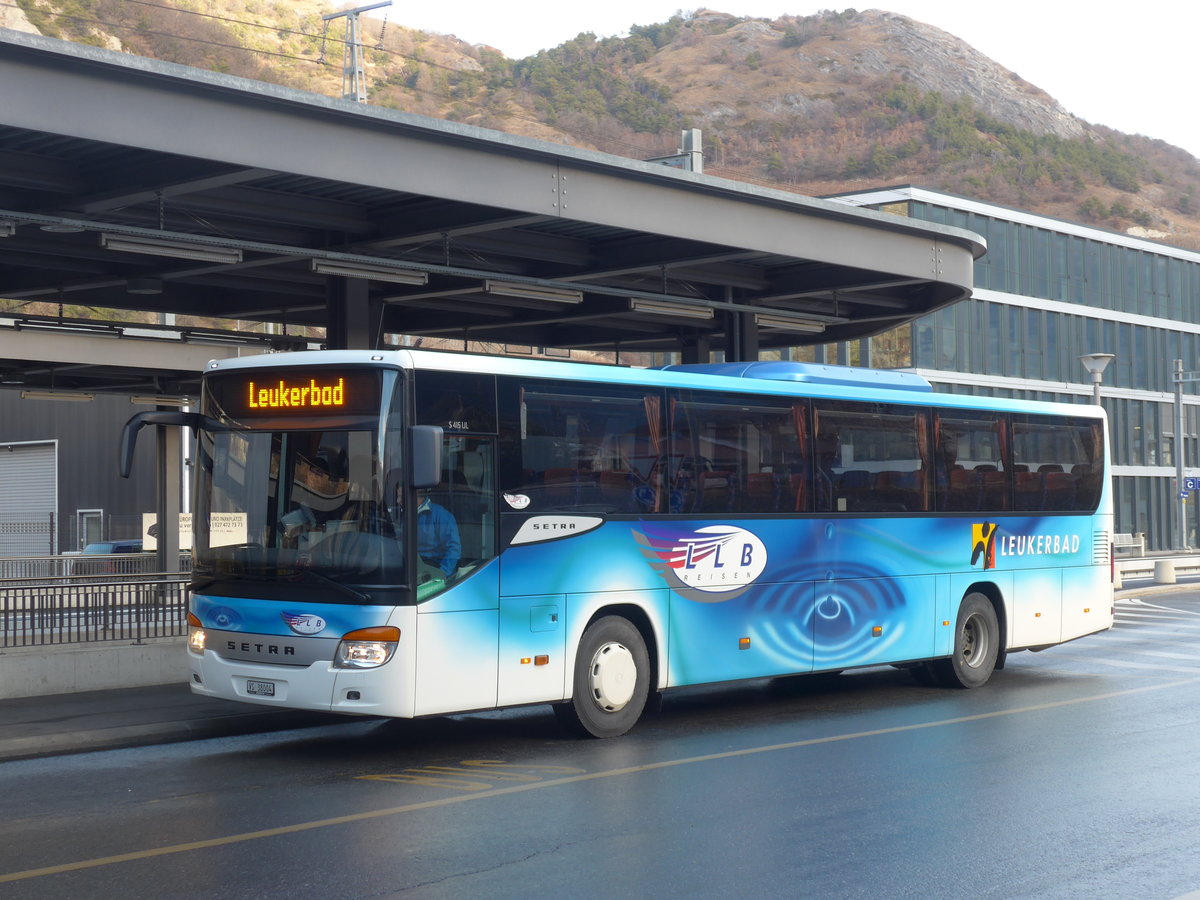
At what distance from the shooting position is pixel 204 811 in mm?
8867

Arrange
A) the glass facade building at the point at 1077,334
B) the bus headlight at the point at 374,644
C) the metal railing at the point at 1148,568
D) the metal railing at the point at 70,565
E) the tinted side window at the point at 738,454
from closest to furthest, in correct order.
A: the bus headlight at the point at 374,644 → the tinted side window at the point at 738,454 → the metal railing at the point at 70,565 → the metal railing at the point at 1148,568 → the glass facade building at the point at 1077,334

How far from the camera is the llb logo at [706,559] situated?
12.5m

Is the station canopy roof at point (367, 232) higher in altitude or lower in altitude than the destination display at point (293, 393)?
higher

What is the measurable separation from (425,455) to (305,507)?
1.16 meters

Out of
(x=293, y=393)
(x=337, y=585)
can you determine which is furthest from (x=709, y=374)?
(x=337, y=585)

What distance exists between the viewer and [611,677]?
12.1 metres

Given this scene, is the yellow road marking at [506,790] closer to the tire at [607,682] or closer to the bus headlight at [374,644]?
the tire at [607,682]

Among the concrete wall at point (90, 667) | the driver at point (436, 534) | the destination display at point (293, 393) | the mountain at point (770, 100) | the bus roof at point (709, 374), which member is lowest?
the concrete wall at point (90, 667)

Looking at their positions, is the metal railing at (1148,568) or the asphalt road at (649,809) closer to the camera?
the asphalt road at (649,809)

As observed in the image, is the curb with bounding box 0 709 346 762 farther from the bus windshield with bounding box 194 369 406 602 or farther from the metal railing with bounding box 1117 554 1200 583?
the metal railing with bounding box 1117 554 1200 583

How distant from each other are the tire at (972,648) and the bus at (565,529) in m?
0.05

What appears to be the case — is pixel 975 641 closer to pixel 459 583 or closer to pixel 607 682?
pixel 607 682

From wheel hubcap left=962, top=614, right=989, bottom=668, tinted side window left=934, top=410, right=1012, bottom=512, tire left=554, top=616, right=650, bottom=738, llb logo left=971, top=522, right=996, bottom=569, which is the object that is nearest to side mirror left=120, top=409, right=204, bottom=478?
tire left=554, top=616, right=650, bottom=738

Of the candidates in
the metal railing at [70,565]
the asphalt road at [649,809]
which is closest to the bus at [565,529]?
the asphalt road at [649,809]
